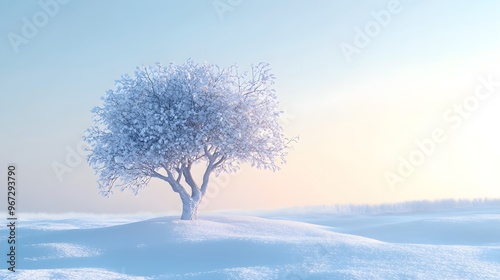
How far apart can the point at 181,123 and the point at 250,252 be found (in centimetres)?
961

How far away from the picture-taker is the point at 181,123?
84.8 feet

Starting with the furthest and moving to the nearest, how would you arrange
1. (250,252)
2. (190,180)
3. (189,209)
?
(190,180)
(189,209)
(250,252)

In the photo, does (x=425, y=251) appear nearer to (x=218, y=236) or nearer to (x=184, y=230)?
(x=218, y=236)

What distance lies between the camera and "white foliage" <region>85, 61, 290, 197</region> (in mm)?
25922

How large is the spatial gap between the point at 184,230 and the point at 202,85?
25.5 ft

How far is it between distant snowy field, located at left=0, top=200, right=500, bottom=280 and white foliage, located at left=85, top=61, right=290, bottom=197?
3.67 metres

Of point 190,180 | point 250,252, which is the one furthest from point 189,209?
point 250,252

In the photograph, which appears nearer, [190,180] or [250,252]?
[250,252]

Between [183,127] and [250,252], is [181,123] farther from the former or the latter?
[250,252]

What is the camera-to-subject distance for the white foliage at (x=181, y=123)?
2592 centimetres

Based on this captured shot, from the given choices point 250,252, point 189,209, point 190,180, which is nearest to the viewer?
point 250,252

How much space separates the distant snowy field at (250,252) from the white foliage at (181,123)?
3667 millimetres

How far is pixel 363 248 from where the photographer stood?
18.5 meters

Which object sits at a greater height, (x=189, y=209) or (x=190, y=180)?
(x=190, y=180)
